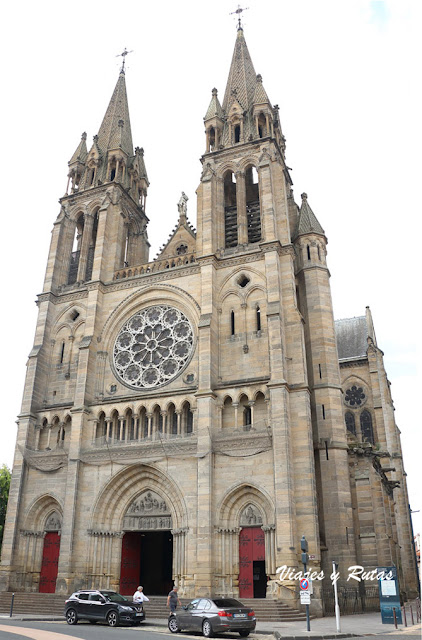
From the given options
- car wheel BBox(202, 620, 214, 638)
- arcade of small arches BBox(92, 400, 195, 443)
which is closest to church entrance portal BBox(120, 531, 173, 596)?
arcade of small arches BBox(92, 400, 195, 443)

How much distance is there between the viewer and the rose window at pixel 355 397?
44656mm

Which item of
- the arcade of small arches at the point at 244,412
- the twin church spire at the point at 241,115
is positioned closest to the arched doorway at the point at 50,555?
the arcade of small arches at the point at 244,412

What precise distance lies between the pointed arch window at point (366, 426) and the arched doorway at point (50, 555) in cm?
2452

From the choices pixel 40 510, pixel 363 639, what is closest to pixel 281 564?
pixel 363 639

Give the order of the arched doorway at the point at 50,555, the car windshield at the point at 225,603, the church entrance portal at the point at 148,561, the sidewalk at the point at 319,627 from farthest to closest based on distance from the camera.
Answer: the arched doorway at the point at 50,555, the church entrance portal at the point at 148,561, the car windshield at the point at 225,603, the sidewalk at the point at 319,627

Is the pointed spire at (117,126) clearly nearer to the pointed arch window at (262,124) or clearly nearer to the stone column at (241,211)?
the pointed arch window at (262,124)

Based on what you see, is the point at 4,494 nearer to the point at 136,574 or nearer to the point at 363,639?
the point at 136,574

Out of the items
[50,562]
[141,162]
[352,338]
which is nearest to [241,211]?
[141,162]

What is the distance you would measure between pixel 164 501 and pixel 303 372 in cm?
1002

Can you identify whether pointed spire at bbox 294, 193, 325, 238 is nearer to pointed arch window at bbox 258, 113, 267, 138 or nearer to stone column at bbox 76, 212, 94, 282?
pointed arch window at bbox 258, 113, 267, 138

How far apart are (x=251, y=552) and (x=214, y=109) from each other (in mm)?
30484

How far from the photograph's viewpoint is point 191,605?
730 inches

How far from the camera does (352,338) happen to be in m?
49.0

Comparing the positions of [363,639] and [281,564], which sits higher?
[281,564]
